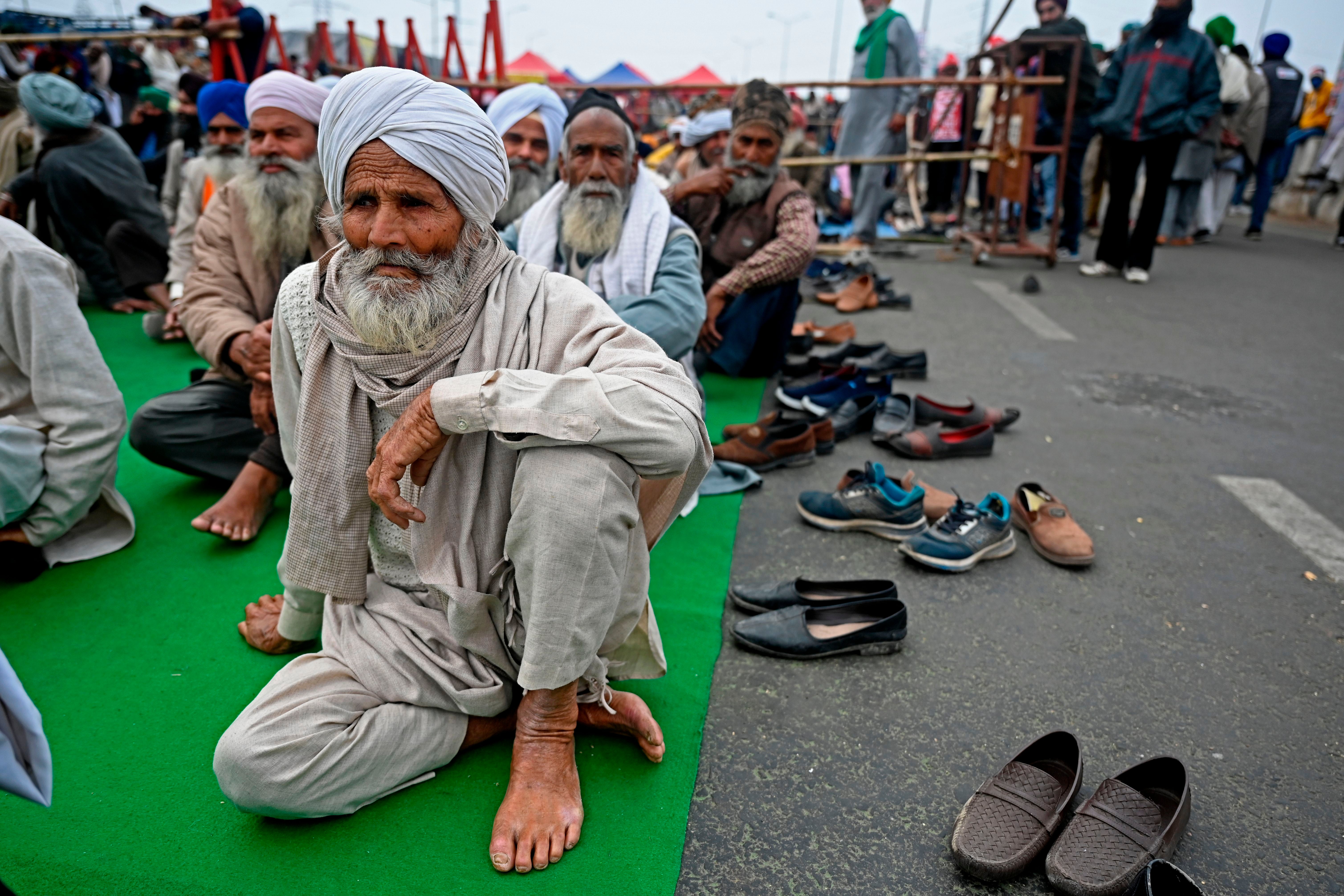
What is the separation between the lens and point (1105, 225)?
26.0 feet

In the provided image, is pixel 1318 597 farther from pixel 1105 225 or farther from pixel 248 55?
Answer: pixel 248 55

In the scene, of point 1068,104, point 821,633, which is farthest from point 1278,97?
point 821,633

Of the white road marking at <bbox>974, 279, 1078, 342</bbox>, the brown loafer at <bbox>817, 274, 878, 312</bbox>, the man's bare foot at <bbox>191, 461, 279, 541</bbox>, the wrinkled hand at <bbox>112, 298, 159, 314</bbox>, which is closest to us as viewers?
the man's bare foot at <bbox>191, 461, 279, 541</bbox>

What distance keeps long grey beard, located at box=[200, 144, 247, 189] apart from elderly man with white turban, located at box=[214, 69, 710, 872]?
3079mm

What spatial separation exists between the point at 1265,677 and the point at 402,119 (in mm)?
2498

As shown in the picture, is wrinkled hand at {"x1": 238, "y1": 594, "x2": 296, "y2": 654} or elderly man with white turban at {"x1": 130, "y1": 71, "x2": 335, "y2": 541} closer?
wrinkled hand at {"x1": 238, "y1": 594, "x2": 296, "y2": 654}

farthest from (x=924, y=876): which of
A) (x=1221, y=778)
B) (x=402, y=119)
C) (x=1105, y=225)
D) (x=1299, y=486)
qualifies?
(x=1105, y=225)

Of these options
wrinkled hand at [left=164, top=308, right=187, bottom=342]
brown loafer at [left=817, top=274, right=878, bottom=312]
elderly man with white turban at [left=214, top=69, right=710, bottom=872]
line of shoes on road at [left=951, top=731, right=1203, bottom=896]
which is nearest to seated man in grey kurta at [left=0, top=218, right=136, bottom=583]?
elderly man with white turban at [left=214, top=69, right=710, bottom=872]

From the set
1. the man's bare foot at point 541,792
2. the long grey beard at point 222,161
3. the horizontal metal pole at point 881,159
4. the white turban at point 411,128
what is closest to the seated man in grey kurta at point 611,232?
the white turban at point 411,128

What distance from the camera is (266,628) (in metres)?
2.22

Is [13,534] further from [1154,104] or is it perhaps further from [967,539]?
[1154,104]

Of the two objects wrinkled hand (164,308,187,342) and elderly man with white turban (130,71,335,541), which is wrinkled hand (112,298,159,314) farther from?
elderly man with white turban (130,71,335,541)

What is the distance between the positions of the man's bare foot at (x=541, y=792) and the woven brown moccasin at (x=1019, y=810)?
751 millimetres

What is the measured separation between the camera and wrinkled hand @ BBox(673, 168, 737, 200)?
4332mm
